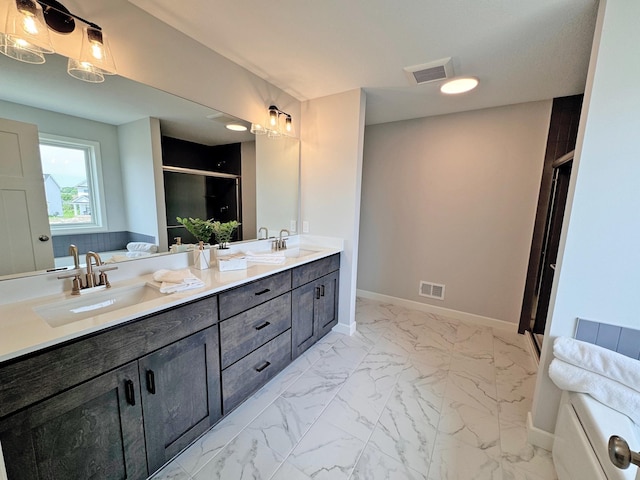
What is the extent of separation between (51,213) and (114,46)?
3.13 ft

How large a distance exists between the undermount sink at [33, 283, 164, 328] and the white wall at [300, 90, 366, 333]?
66.1 inches

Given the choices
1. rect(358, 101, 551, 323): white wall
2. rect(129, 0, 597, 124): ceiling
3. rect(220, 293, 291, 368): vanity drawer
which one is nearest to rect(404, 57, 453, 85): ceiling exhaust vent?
rect(129, 0, 597, 124): ceiling

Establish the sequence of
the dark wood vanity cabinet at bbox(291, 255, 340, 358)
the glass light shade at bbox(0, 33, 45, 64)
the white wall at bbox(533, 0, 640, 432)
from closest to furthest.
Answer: the glass light shade at bbox(0, 33, 45, 64)
the white wall at bbox(533, 0, 640, 432)
the dark wood vanity cabinet at bbox(291, 255, 340, 358)

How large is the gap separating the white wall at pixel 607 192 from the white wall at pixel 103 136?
2.51 meters

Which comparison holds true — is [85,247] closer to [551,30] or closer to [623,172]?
[623,172]

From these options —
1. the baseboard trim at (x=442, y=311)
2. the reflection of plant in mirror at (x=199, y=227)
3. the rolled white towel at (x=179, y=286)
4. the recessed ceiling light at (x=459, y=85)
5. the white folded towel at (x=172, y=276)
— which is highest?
the recessed ceiling light at (x=459, y=85)

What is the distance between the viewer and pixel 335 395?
187 cm

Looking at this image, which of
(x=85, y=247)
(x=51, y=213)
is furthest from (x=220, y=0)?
(x=85, y=247)

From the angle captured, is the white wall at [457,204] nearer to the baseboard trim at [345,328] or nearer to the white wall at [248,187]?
the baseboard trim at [345,328]

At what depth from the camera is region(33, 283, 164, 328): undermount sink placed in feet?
3.83

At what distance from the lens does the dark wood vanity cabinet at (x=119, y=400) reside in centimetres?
86

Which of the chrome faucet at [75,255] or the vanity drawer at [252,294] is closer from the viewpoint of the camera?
the chrome faucet at [75,255]

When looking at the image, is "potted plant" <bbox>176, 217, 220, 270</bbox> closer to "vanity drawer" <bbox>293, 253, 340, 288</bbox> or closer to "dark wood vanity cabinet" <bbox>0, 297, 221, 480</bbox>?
"dark wood vanity cabinet" <bbox>0, 297, 221, 480</bbox>

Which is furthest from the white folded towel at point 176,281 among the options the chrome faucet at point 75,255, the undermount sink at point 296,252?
the undermount sink at point 296,252
